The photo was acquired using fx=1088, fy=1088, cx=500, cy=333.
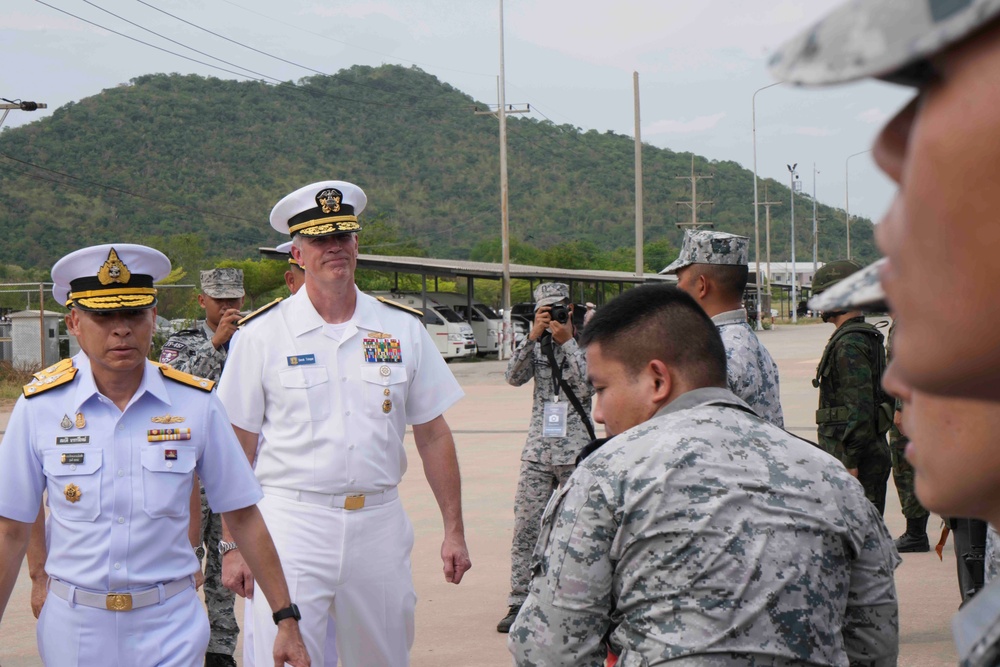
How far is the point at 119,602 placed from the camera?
3273mm

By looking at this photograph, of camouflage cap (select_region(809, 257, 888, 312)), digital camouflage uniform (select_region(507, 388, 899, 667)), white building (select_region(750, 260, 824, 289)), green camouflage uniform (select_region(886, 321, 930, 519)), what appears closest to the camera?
camouflage cap (select_region(809, 257, 888, 312))

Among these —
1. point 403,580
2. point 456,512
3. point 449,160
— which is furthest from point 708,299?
point 449,160

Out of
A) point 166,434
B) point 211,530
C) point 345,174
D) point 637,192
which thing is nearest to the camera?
point 166,434

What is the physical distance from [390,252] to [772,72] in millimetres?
49506

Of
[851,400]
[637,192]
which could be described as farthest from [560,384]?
[637,192]

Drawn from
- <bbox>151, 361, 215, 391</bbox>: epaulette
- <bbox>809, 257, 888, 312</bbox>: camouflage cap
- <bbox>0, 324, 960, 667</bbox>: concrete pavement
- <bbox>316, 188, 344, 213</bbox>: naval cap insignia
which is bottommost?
<bbox>0, 324, 960, 667</bbox>: concrete pavement

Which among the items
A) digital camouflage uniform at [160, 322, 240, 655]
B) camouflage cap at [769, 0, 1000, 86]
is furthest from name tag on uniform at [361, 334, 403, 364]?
camouflage cap at [769, 0, 1000, 86]

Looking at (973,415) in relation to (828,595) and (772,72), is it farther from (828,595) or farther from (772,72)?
(828,595)

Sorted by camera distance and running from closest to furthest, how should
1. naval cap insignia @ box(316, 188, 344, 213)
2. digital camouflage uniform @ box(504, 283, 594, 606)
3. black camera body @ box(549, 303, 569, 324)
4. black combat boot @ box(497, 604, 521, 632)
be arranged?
naval cap insignia @ box(316, 188, 344, 213), black combat boot @ box(497, 604, 521, 632), digital camouflage uniform @ box(504, 283, 594, 606), black camera body @ box(549, 303, 569, 324)

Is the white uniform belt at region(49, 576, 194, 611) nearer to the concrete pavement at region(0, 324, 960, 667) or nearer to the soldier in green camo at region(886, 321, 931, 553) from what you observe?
the concrete pavement at region(0, 324, 960, 667)

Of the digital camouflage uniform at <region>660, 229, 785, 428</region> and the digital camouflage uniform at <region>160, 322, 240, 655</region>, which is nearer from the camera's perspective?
the digital camouflage uniform at <region>660, 229, 785, 428</region>

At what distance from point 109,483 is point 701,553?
6.47 feet

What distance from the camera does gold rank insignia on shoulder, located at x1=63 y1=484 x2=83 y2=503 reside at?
10.8 ft

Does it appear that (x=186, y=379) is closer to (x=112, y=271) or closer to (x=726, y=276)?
(x=112, y=271)
